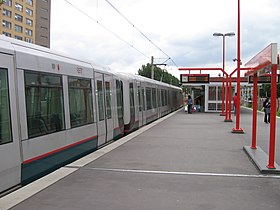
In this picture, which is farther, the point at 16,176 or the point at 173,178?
the point at 173,178

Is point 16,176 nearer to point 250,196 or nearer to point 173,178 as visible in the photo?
point 173,178

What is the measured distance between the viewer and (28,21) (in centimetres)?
9000

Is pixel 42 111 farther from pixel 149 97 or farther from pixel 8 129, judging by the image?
pixel 149 97

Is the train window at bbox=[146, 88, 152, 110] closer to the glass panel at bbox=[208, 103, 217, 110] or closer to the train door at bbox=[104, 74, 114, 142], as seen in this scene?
the train door at bbox=[104, 74, 114, 142]

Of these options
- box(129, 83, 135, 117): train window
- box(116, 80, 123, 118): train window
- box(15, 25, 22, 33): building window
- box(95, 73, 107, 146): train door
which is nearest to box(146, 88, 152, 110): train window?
box(129, 83, 135, 117): train window

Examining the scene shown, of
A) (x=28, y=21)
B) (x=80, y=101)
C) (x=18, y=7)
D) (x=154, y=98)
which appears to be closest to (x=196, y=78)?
(x=154, y=98)

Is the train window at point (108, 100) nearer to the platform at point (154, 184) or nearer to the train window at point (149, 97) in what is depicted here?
the platform at point (154, 184)

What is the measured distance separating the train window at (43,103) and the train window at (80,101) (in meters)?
0.64

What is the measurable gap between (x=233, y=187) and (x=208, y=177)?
31.7 inches

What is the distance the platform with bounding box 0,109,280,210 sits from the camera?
17.9 ft

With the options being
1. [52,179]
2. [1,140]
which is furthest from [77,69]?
[1,140]

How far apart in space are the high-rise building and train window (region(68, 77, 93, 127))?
76754 mm

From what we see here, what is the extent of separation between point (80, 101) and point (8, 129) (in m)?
3.66

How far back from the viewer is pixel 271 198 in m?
5.84
